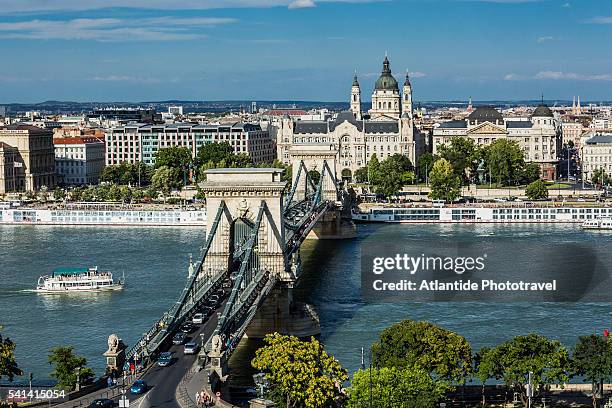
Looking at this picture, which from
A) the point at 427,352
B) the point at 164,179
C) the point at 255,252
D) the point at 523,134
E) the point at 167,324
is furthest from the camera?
the point at 523,134

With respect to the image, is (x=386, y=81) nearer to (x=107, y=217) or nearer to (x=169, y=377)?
(x=107, y=217)

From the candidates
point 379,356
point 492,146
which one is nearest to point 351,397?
point 379,356

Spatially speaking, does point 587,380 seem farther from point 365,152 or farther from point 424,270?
point 365,152

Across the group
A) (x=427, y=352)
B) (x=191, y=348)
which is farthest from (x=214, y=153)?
(x=191, y=348)

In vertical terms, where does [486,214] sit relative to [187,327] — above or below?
below

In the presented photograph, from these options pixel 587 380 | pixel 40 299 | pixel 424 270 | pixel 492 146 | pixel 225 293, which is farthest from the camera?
pixel 492 146
